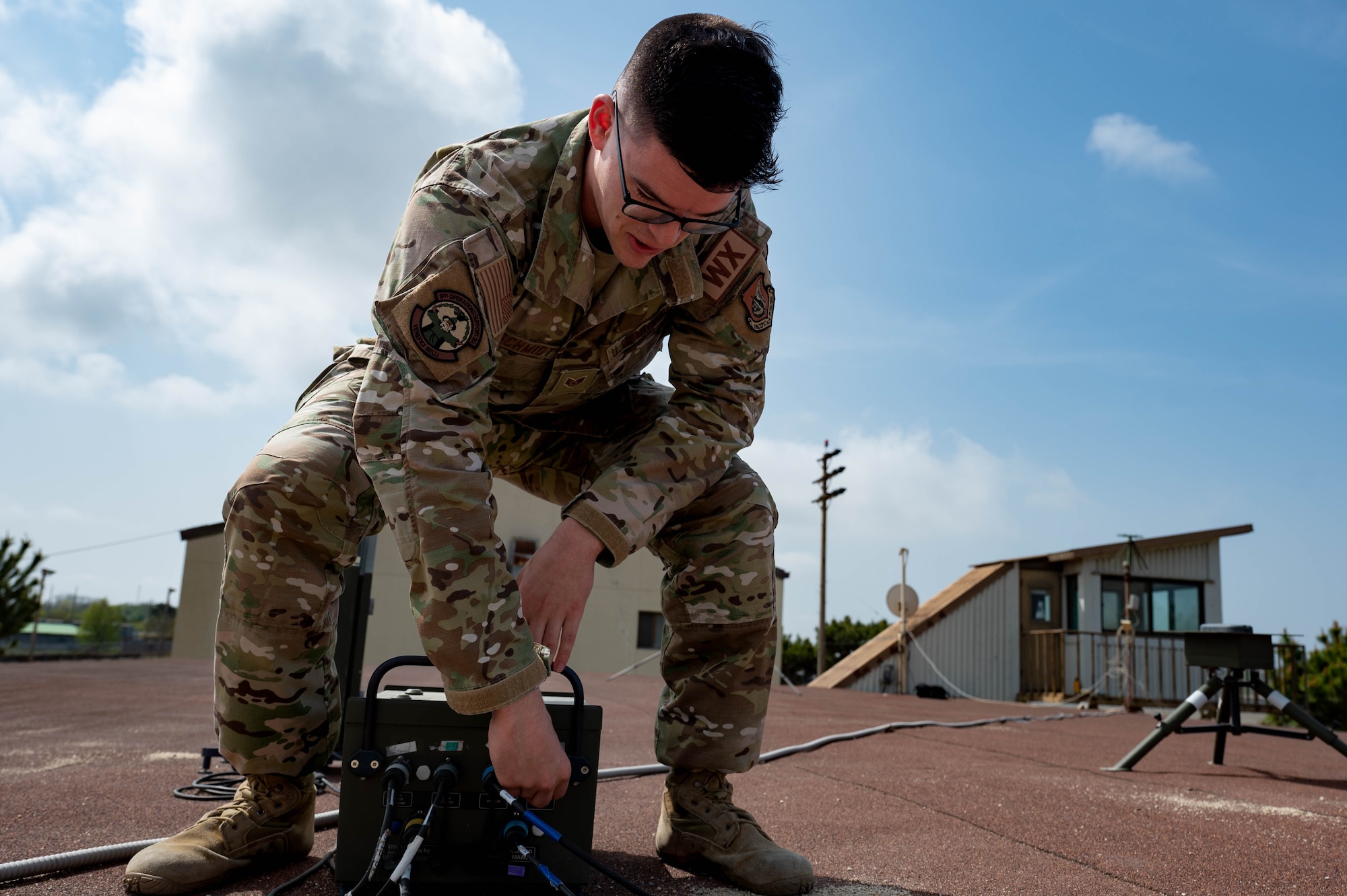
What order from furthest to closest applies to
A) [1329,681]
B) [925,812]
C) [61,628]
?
[61,628] → [1329,681] → [925,812]

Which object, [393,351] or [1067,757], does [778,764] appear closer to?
[1067,757]

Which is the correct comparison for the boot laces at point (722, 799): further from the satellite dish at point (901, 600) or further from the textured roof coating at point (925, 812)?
the satellite dish at point (901, 600)

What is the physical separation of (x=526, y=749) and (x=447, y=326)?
724 mm

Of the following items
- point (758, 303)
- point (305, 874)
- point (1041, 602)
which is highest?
point (758, 303)

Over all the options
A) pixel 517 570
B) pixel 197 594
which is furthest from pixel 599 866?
pixel 197 594

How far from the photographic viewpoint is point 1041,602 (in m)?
17.5

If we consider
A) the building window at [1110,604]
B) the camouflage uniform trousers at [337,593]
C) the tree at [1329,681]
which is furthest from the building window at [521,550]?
the camouflage uniform trousers at [337,593]

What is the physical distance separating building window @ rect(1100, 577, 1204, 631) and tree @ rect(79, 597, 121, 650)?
56.2 metres

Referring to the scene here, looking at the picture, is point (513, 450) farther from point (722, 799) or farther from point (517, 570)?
point (517, 570)

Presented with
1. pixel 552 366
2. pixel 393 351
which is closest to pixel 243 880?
pixel 393 351

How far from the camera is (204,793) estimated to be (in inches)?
100

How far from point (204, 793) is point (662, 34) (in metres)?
2.36

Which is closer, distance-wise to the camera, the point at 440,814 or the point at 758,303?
the point at 440,814

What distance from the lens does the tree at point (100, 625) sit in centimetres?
5503
